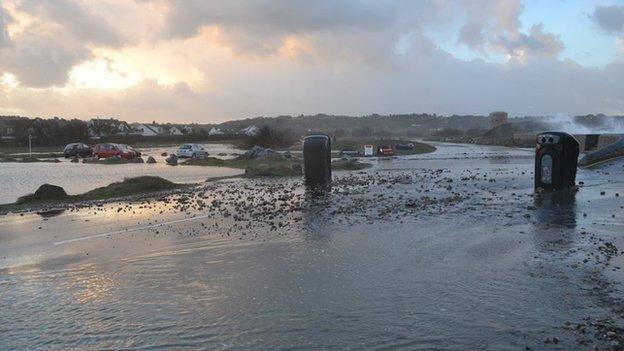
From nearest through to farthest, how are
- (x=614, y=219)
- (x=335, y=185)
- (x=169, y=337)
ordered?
(x=169, y=337), (x=614, y=219), (x=335, y=185)

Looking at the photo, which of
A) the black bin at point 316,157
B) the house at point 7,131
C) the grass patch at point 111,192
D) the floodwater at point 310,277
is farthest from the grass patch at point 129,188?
the house at point 7,131

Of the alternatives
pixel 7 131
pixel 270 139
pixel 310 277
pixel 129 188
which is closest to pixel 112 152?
pixel 270 139

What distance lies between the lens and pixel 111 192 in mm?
19203

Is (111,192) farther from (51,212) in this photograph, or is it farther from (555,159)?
(555,159)

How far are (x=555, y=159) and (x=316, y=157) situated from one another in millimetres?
7791

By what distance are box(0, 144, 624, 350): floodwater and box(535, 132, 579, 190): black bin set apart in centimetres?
231

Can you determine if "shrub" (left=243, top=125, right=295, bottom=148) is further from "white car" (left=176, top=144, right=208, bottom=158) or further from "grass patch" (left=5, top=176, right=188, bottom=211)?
"grass patch" (left=5, top=176, right=188, bottom=211)

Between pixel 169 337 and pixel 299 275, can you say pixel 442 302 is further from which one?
pixel 169 337

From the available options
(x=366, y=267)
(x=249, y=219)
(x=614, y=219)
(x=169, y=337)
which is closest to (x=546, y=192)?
(x=614, y=219)

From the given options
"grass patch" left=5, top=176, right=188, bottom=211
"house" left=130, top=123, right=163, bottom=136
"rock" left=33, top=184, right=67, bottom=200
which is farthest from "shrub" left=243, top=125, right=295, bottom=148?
"house" left=130, top=123, right=163, bottom=136

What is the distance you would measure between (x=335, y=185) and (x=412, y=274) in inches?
510

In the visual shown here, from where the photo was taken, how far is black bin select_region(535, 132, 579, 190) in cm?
1623

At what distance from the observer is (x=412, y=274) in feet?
24.7

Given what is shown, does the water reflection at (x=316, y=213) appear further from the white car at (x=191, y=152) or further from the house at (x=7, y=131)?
the house at (x=7, y=131)
